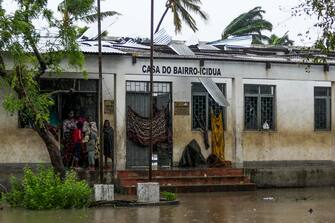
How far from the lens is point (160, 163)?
22375 millimetres

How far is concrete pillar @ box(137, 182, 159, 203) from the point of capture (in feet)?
52.6

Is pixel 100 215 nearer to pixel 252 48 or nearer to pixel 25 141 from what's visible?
pixel 25 141

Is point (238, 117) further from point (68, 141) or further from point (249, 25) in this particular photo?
point (249, 25)

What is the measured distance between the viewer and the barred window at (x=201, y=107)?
23062 mm

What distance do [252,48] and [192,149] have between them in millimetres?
5952

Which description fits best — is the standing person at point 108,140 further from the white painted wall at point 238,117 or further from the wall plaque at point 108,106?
the wall plaque at point 108,106

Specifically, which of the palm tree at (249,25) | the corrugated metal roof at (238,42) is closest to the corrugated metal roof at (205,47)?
the corrugated metal roof at (238,42)

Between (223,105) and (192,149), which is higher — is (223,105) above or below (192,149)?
above

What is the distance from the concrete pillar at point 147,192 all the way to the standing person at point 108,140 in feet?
16.5

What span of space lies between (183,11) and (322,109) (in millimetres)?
10218

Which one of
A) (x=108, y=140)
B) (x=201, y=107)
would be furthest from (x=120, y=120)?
(x=201, y=107)

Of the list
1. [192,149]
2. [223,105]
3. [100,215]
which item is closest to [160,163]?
[192,149]

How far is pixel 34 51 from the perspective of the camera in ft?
52.4

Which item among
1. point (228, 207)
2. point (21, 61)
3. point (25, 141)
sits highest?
point (21, 61)
